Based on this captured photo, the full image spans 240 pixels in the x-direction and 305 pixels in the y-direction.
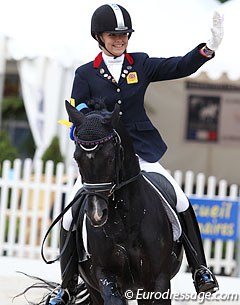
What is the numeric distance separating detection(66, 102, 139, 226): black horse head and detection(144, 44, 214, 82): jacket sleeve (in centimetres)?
81

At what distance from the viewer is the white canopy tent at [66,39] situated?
1230 cm

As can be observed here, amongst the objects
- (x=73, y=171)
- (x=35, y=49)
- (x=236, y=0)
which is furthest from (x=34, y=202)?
(x=236, y=0)

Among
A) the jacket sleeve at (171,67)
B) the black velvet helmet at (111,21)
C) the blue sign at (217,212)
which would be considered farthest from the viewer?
the blue sign at (217,212)

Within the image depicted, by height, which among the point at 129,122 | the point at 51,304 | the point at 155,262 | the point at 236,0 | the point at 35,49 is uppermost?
the point at 236,0

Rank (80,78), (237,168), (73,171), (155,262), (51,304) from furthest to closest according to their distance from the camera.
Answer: (237,168) → (73,171) → (51,304) → (80,78) → (155,262)

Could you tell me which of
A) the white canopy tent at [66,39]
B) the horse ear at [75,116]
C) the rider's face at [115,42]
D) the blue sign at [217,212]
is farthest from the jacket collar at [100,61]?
the white canopy tent at [66,39]

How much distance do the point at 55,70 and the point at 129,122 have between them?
24.7ft

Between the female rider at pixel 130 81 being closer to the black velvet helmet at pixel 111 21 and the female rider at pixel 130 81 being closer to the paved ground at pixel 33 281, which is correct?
the black velvet helmet at pixel 111 21

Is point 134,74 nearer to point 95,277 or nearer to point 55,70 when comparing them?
point 95,277

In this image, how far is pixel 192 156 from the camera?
54.0ft

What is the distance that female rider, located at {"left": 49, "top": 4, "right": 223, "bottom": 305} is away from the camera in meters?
5.50

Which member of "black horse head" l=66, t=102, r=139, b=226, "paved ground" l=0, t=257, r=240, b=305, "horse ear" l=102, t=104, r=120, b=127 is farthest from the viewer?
"paved ground" l=0, t=257, r=240, b=305

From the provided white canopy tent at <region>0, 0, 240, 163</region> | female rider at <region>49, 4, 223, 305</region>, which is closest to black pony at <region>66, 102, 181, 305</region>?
female rider at <region>49, 4, 223, 305</region>

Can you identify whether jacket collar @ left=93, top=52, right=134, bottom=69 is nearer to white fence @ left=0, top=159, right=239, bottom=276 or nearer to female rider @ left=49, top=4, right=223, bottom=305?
female rider @ left=49, top=4, right=223, bottom=305
